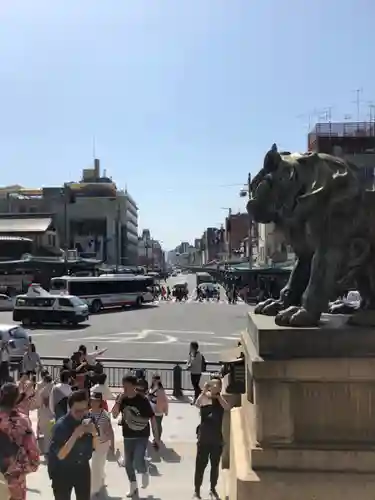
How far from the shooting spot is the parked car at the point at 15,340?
18.9 m

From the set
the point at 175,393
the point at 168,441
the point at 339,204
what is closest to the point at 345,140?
the point at 175,393

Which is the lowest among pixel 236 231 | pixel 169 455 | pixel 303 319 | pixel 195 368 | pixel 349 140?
pixel 169 455

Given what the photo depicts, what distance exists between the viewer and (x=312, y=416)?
15.6ft

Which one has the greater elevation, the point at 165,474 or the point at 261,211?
the point at 261,211

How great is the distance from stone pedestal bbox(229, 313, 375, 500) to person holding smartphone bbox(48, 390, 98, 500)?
1610 mm

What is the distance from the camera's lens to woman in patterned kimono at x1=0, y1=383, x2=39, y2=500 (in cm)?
528

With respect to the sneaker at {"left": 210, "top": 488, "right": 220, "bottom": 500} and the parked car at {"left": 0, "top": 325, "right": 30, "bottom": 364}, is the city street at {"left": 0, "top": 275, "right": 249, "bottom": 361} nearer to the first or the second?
the parked car at {"left": 0, "top": 325, "right": 30, "bottom": 364}

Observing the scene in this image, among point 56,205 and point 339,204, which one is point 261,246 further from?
point 339,204

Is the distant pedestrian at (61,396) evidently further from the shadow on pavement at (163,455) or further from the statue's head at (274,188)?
the statue's head at (274,188)

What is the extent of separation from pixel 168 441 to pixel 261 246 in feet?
232

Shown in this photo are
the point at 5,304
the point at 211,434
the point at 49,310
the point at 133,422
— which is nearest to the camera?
the point at 133,422

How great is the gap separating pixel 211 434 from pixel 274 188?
3533 millimetres

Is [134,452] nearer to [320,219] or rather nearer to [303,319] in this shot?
[303,319]

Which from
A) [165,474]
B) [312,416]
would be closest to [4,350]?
[165,474]
